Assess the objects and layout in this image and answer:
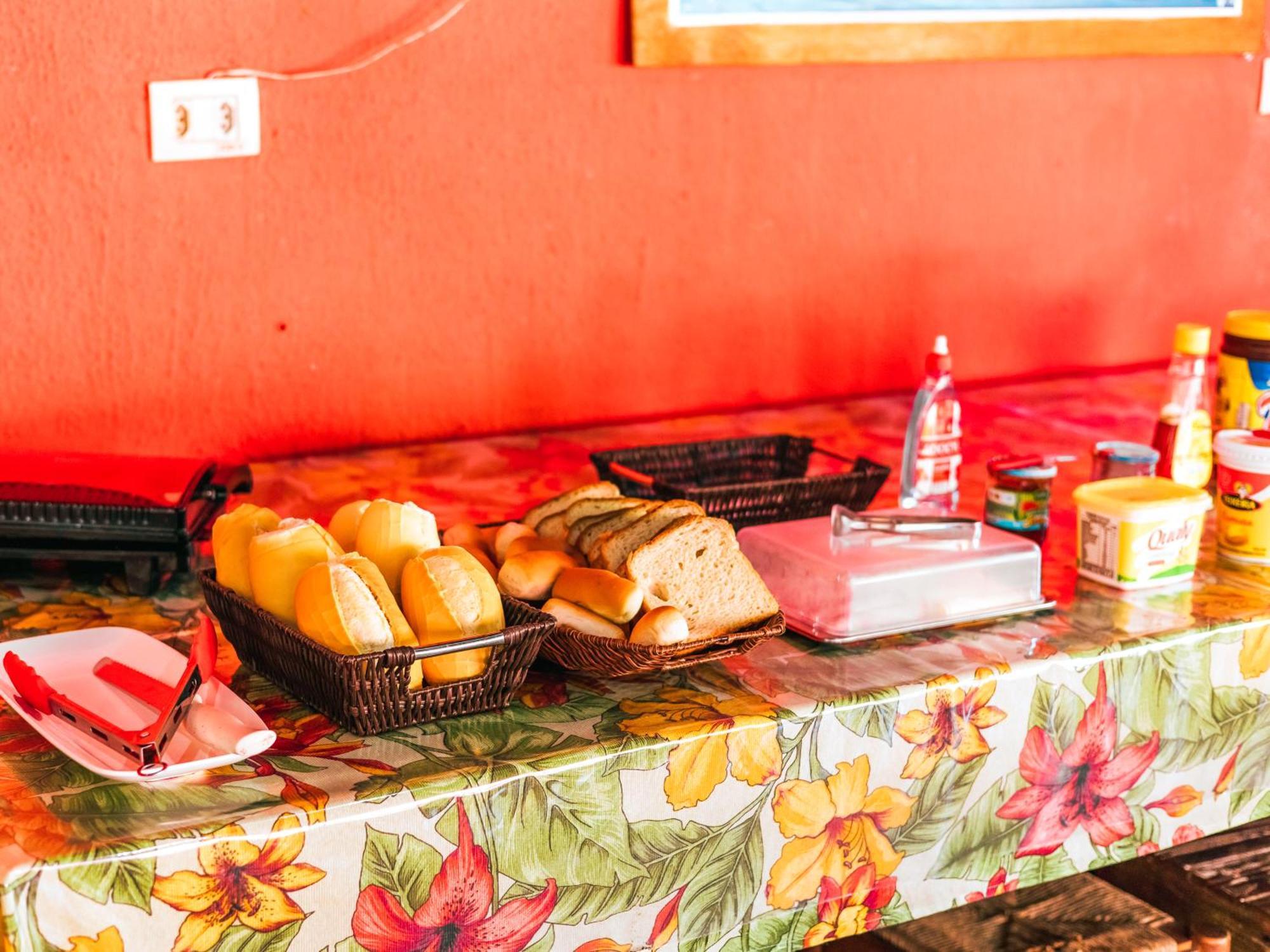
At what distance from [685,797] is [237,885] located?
13.5 inches

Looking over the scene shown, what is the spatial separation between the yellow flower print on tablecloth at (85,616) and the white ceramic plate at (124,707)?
6 cm

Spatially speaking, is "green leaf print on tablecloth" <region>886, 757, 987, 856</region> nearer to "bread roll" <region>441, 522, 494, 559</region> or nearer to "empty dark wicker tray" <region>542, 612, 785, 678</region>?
"empty dark wicker tray" <region>542, 612, 785, 678</region>

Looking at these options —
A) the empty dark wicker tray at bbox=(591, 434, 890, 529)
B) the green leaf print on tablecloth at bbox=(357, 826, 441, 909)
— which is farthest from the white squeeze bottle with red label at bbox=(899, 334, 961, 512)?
the green leaf print on tablecloth at bbox=(357, 826, 441, 909)

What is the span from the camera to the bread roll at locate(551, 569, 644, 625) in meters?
1.17

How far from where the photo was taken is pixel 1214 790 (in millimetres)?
1390

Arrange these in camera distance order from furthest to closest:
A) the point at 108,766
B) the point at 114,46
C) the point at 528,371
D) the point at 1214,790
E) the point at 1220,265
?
the point at 1220,265, the point at 528,371, the point at 114,46, the point at 1214,790, the point at 108,766

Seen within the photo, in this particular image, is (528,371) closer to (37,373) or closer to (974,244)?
(37,373)

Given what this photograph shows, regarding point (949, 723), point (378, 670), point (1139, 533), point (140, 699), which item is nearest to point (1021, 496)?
point (1139, 533)

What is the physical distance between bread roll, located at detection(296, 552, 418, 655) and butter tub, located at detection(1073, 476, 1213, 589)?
0.73m

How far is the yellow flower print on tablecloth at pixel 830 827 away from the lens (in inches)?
45.8

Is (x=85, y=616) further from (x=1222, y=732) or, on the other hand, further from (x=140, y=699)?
(x=1222, y=732)

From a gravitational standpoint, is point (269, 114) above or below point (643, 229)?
above

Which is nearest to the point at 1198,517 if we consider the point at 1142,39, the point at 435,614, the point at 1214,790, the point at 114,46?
the point at 1214,790

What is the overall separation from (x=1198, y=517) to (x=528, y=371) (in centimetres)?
96
